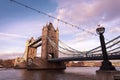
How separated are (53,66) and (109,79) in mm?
57356

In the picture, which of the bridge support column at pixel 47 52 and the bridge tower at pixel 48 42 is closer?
the bridge support column at pixel 47 52

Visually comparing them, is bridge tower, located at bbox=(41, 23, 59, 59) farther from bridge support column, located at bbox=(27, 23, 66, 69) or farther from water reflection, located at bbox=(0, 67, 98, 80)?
water reflection, located at bbox=(0, 67, 98, 80)

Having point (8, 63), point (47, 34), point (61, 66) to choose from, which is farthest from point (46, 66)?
point (8, 63)

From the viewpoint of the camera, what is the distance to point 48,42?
68000mm

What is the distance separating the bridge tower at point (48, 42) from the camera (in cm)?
6576

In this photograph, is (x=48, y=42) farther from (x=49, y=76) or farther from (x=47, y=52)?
(x=49, y=76)

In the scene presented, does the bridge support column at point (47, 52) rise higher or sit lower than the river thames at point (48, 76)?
higher

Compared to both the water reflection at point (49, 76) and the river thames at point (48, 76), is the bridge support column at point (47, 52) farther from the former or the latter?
the water reflection at point (49, 76)

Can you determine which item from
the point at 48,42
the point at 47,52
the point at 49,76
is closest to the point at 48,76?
the point at 49,76

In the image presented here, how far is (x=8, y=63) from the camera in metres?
124

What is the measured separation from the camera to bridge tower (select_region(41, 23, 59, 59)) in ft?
216

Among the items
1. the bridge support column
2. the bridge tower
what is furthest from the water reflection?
the bridge tower

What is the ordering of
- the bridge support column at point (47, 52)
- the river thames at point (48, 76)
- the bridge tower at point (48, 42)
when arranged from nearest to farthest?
the river thames at point (48, 76) < the bridge support column at point (47, 52) < the bridge tower at point (48, 42)

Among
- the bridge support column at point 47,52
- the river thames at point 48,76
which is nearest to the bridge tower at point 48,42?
the bridge support column at point 47,52
